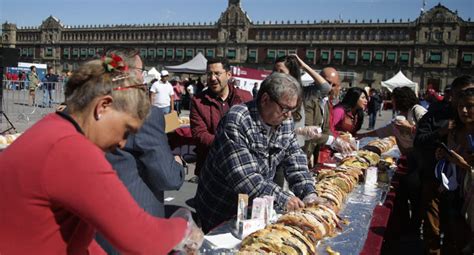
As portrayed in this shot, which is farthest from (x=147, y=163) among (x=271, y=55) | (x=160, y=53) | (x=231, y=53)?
(x=160, y=53)

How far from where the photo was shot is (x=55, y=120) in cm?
116

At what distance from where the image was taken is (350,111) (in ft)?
20.7

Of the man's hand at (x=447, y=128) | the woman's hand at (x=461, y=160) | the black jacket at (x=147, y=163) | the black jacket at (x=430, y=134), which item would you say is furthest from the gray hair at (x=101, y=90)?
the black jacket at (x=430, y=134)

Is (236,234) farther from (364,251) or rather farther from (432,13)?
(432,13)

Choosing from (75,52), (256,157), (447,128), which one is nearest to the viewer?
(256,157)

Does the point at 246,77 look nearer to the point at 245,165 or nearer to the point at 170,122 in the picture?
the point at 170,122

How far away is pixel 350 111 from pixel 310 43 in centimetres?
6433

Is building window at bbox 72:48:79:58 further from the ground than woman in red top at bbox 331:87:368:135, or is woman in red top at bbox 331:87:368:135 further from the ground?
building window at bbox 72:48:79:58

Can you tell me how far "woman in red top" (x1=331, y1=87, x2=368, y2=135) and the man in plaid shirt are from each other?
3.25 meters

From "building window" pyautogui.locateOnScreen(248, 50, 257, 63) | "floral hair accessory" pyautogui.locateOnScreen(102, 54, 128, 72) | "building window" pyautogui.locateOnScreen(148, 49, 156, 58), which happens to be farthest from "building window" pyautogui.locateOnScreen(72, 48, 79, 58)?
"floral hair accessory" pyautogui.locateOnScreen(102, 54, 128, 72)

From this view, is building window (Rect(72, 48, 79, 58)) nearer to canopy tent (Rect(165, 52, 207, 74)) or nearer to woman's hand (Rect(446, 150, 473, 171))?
canopy tent (Rect(165, 52, 207, 74))

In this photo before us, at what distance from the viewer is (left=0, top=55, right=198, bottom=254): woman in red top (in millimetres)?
1065

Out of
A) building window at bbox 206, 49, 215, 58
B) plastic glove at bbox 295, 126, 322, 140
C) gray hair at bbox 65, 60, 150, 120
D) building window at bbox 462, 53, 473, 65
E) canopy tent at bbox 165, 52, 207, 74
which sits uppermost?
building window at bbox 206, 49, 215, 58

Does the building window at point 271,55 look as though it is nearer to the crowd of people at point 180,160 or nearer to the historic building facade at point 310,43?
the historic building facade at point 310,43
